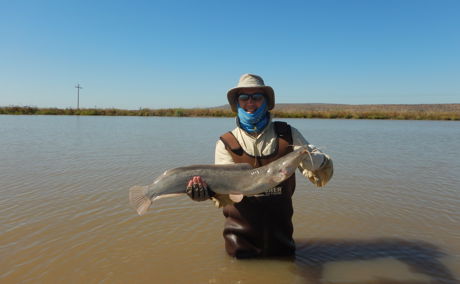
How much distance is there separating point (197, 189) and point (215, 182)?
0.23m

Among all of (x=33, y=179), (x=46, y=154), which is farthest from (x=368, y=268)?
(x=46, y=154)

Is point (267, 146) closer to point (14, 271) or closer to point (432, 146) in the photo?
point (14, 271)

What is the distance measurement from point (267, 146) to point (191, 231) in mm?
2466

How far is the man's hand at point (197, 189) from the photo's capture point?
10.6ft

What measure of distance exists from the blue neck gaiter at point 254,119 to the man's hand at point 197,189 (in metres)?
0.92

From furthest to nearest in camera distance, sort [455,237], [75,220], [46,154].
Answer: [46,154] → [75,220] → [455,237]

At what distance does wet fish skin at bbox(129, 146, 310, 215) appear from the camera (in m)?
3.29

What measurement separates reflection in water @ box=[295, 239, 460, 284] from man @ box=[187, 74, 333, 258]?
0.60 m

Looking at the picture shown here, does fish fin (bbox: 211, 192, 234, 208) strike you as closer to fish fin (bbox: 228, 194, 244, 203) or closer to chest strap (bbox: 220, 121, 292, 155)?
fish fin (bbox: 228, 194, 244, 203)

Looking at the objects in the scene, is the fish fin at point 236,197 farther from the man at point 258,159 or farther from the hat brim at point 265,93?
the hat brim at point 265,93

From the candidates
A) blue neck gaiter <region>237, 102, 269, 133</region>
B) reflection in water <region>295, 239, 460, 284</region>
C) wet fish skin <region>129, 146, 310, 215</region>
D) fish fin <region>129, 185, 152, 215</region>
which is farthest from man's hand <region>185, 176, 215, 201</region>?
reflection in water <region>295, 239, 460, 284</region>

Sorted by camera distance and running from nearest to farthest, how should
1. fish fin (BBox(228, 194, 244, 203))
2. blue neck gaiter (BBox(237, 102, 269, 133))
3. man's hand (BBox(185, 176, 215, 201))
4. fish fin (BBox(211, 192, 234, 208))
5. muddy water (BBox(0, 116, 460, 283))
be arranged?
man's hand (BBox(185, 176, 215, 201)) → fish fin (BBox(228, 194, 244, 203)) → fish fin (BBox(211, 192, 234, 208)) → blue neck gaiter (BBox(237, 102, 269, 133)) → muddy water (BBox(0, 116, 460, 283))

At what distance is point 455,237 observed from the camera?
16.5 ft

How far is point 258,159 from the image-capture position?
3.68m
